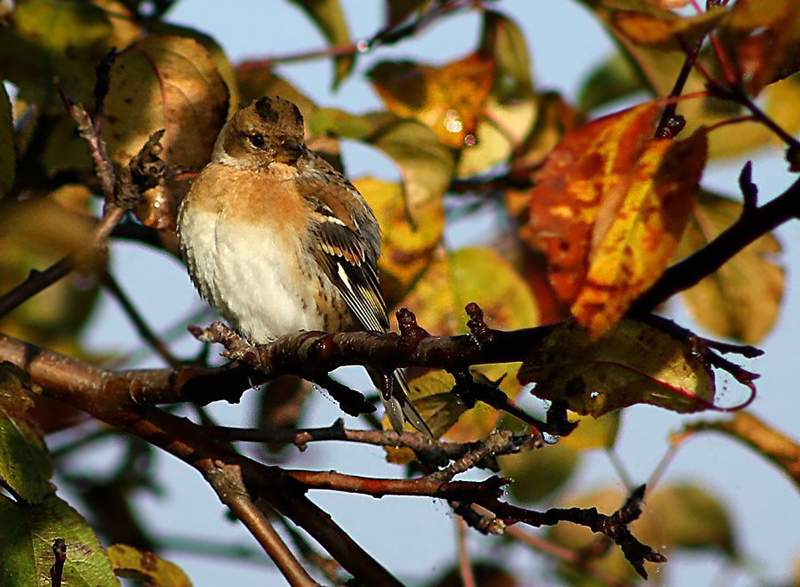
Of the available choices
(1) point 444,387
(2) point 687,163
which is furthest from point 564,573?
(2) point 687,163

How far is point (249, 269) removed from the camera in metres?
3.86

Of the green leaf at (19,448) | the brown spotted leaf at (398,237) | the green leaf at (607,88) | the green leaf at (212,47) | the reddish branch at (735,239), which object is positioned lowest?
the reddish branch at (735,239)

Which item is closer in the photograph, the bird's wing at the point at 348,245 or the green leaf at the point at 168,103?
the green leaf at the point at 168,103

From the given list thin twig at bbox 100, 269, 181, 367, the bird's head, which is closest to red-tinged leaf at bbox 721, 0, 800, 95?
the bird's head

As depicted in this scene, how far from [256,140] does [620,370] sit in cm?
263

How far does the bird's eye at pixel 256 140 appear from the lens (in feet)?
13.9

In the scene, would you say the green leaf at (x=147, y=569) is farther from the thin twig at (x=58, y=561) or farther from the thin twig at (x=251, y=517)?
the thin twig at (x=58, y=561)

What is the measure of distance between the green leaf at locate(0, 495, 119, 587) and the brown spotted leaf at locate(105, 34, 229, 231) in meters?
1.02

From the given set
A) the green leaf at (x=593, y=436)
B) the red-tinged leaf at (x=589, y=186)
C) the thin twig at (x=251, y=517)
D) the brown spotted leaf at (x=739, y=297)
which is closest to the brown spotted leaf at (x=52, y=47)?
the thin twig at (x=251, y=517)

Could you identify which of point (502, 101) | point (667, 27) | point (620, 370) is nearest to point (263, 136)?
point (502, 101)

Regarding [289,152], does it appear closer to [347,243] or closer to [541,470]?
[347,243]

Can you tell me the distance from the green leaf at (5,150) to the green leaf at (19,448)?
0.59 metres

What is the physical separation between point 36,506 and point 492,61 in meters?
2.25

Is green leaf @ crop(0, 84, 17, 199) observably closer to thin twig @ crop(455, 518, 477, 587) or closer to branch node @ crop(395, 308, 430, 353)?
branch node @ crop(395, 308, 430, 353)
